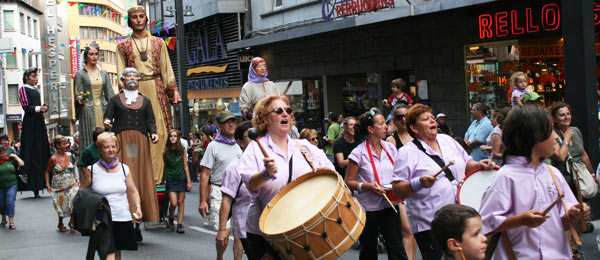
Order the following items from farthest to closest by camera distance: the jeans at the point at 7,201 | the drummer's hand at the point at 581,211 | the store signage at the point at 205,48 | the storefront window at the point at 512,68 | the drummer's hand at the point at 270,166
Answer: the store signage at the point at 205,48
the storefront window at the point at 512,68
the jeans at the point at 7,201
the drummer's hand at the point at 270,166
the drummer's hand at the point at 581,211

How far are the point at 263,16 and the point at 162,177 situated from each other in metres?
15.3

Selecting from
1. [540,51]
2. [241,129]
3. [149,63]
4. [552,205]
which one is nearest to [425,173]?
[552,205]

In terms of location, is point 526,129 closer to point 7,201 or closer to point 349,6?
point 7,201

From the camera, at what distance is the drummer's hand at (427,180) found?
231 inches

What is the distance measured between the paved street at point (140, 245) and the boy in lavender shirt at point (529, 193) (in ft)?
15.9

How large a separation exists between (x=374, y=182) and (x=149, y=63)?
15.0ft

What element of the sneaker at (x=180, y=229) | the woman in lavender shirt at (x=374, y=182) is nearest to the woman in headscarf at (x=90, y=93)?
the sneaker at (x=180, y=229)

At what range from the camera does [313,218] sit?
491 centimetres

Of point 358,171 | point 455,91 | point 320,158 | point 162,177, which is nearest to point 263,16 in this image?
point 455,91

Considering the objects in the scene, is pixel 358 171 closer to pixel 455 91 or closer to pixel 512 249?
pixel 512 249

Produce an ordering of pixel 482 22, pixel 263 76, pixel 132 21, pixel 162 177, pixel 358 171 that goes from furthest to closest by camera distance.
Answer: pixel 482 22, pixel 162 177, pixel 132 21, pixel 263 76, pixel 358 171

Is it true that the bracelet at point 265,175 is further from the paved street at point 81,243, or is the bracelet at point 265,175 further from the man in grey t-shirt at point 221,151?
the paved street at point 81,243

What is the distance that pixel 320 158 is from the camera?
583cm

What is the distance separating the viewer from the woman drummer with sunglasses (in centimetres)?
570
